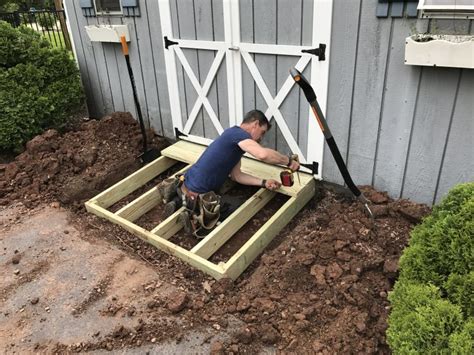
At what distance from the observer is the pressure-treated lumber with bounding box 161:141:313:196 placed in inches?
153

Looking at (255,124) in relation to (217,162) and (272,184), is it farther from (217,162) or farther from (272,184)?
(272,184)

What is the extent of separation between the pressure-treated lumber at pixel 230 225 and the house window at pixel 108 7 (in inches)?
114

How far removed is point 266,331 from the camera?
2494 millimetres

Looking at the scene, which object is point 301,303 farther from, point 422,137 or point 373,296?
point 422,137

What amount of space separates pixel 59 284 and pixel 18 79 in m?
3.18

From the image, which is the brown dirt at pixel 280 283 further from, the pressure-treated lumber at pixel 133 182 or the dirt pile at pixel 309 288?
the pressure-treated lumber at pixel 133 182

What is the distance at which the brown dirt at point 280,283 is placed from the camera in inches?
98.0

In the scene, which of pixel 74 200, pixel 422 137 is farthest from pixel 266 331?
pixel 74 200

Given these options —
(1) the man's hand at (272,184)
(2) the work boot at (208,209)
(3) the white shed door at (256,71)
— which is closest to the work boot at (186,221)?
(2) the work boot at (208,209)

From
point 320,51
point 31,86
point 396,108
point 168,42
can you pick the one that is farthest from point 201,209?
point 31,86

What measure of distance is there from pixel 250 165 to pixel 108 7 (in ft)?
8.92

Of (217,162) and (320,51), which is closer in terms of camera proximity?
(320,51)

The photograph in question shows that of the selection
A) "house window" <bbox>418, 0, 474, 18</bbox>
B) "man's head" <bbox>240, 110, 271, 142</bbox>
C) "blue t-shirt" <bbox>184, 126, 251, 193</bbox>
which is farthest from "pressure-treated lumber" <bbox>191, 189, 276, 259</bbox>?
"house window" <bbox>418, 0, 474, 18</bbox>

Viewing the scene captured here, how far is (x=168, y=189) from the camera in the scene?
4082 millimetres
